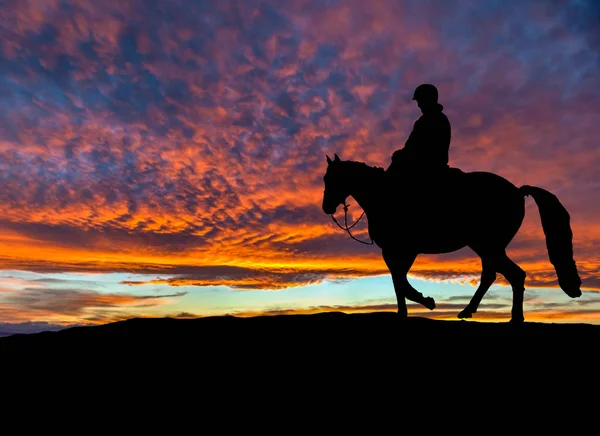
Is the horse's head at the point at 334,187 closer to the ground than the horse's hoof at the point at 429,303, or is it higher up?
higher up

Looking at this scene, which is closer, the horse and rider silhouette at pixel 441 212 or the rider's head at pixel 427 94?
the horse and rider silhouette at pixel 441 212

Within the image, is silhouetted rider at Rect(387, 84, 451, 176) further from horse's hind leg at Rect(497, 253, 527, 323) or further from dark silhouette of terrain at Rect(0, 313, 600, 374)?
dark silhouette of terrain at Rect(0, 313, 600, 374)

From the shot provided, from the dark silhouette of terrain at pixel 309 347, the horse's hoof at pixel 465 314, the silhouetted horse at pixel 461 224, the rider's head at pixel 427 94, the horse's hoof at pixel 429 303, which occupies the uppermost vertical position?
the rider's head at pixel 427 94

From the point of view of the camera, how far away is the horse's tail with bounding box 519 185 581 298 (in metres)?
8.27

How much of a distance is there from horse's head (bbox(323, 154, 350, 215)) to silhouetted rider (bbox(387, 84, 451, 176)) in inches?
35.5

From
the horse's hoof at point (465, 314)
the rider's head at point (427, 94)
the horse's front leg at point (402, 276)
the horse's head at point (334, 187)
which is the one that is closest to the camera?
the horse's front leg at point (402, 276)

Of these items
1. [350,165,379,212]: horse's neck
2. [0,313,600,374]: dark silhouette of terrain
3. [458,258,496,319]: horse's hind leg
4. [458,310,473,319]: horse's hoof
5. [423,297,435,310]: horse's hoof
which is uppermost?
[350,165,379,212]: horse's neck

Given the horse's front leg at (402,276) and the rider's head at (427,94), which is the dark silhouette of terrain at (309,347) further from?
the rider's head at (427,94)

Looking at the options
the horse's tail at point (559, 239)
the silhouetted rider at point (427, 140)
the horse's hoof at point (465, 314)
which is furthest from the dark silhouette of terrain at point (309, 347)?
the silhouetted rider at point (427, 140)

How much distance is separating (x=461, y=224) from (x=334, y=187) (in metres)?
2.37

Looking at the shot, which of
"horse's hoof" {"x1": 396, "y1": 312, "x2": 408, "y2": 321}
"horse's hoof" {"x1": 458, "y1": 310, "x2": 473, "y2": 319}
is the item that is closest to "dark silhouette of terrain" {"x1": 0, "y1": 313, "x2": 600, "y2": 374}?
"horse's hoof" {"x1": 396, "y1": 312, "x2": 408, "y2": 321}

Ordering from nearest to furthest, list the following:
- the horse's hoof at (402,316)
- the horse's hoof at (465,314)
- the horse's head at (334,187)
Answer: the horse's hoof at (402,316) → the horse's hoof at (465,314) → the horse's head at (334,187)

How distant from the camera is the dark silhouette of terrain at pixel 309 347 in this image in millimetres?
5590

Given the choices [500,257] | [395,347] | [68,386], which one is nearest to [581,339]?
[500,257]
